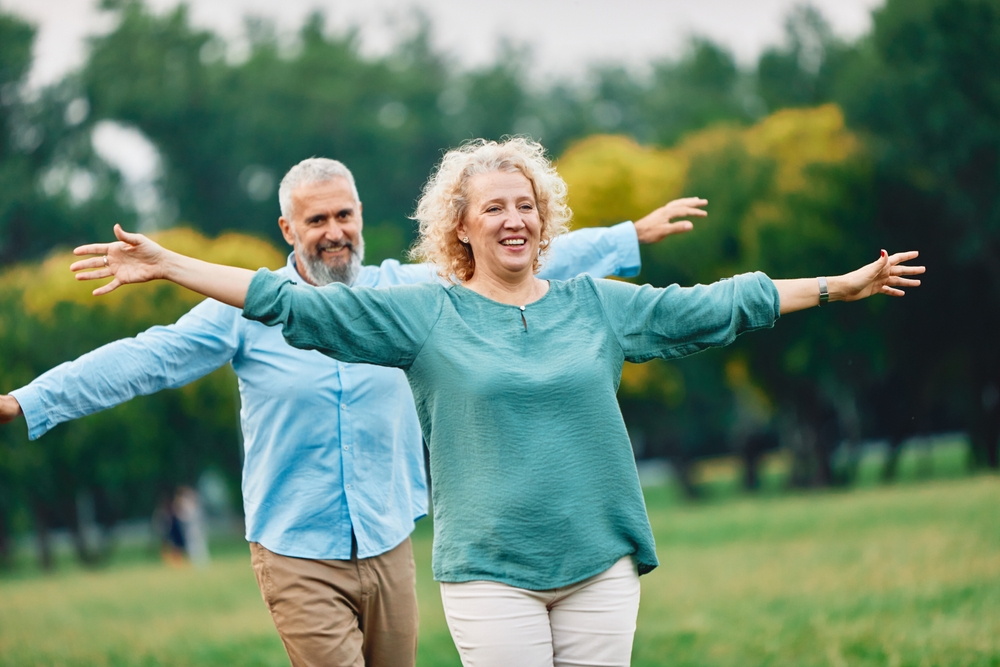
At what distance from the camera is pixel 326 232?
498 cm

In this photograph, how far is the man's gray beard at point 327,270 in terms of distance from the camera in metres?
4.98

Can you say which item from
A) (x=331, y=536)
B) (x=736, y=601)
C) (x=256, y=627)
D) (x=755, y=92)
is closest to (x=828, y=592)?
(x=736, y=601)

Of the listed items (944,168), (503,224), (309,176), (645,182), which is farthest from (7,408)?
(645,182)

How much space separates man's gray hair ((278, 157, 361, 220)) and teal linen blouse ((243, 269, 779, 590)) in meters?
1.42

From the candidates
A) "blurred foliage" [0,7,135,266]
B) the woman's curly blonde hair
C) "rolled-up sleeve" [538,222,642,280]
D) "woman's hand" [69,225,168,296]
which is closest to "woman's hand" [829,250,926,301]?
the woman's curly blonde hair

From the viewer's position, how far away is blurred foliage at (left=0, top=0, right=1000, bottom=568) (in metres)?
28.8

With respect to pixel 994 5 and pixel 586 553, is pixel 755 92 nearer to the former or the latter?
pixel 994 5

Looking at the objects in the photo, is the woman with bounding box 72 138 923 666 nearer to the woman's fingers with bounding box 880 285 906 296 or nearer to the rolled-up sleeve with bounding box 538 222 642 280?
the woman's fingers with bounding box 880 285 906 296

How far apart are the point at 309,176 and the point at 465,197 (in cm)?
133

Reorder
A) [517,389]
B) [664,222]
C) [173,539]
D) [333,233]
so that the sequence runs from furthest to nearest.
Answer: [173,539] < [664,222] < [333,233] < [517,389]


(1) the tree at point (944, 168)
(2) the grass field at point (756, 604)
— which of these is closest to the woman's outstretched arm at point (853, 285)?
(2) the grass field at point (756, 604)

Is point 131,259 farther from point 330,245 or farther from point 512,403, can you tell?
point 330,245

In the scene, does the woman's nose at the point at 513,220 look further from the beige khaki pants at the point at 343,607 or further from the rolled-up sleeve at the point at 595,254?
the beige khaki pants at the point at 343,607

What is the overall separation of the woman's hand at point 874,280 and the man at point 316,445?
148 cm
